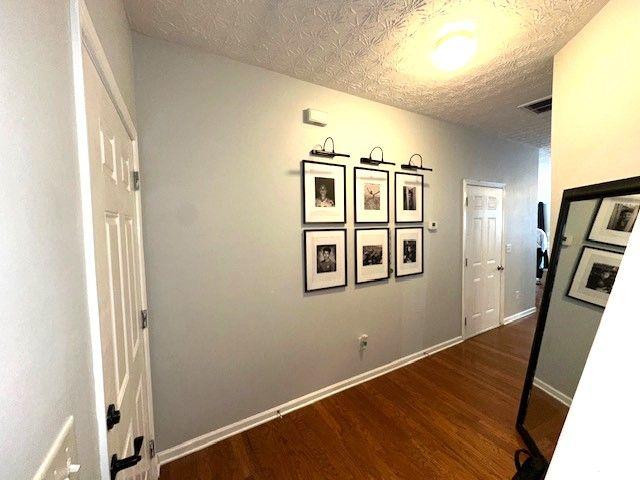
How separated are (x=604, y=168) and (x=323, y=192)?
5.63 ft

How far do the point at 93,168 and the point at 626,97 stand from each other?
2.31 meters

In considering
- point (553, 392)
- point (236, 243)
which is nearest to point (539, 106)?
point (553, 392)

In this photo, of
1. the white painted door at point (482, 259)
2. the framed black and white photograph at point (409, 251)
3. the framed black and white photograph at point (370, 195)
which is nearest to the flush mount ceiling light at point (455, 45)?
the framed black and white photograph at point (370, 195)

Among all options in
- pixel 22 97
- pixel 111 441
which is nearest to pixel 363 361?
pixel 111 441

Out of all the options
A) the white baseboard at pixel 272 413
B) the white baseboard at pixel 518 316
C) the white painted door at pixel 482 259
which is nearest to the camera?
the white baseboard at pixel 272 413

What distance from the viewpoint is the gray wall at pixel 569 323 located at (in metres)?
1.46

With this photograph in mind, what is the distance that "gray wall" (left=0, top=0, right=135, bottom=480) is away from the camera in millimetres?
360

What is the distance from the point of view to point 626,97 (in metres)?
1.36

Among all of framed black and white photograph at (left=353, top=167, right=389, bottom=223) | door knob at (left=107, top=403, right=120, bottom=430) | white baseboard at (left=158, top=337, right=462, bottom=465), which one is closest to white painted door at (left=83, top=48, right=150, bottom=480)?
door knob at (left=107, top=403, right=120, bottom=430)

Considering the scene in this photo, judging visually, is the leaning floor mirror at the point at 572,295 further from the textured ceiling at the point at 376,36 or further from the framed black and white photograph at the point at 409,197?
the framed black and white photograph at the point at 409,197

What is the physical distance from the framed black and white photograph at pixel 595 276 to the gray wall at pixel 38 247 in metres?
2.06

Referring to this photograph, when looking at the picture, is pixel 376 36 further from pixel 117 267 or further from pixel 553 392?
pixel 553 392

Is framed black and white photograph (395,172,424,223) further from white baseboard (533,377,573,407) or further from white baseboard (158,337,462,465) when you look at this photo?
white baseboard (533,377,573,407)

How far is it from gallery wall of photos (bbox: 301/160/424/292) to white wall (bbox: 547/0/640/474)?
3.82 ft
